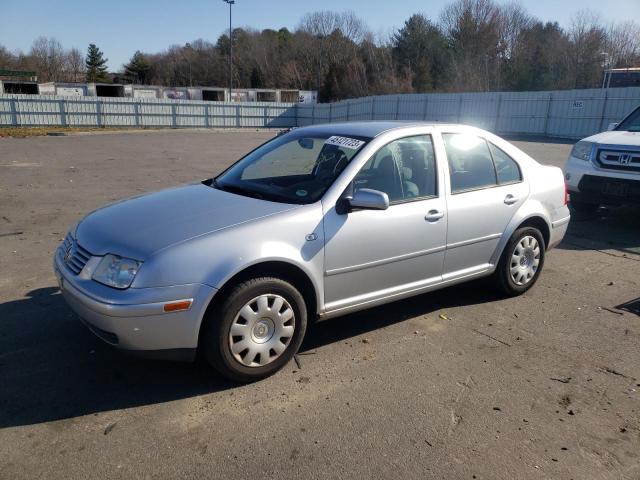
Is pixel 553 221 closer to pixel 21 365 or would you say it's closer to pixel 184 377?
pixel 184 377

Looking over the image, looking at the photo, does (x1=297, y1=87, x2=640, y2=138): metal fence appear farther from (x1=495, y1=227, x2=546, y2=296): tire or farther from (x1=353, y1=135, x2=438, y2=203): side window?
(x1=353, y1=135, x2=438, y2=203): side window

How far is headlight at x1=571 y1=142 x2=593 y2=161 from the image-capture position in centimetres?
806

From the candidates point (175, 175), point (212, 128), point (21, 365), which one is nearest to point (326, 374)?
point (21, 365)

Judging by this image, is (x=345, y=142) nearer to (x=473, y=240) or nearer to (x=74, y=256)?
(x=473, y=240)

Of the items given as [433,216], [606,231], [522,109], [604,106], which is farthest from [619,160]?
[522,109]

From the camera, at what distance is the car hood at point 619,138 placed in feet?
24.7

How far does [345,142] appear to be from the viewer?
164 inches

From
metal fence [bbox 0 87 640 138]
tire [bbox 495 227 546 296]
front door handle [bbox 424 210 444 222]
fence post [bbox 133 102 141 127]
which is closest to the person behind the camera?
front door handle [bbox 424 210 444 222]

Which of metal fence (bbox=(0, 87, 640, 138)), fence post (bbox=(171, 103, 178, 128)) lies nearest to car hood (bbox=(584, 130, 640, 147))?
metal fence (bbox=(0, 87, 640, 138))

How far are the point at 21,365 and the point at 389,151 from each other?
3.06m

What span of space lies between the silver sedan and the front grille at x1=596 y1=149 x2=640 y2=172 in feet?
10.1

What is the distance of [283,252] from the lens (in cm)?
343

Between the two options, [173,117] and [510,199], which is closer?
[510,199]

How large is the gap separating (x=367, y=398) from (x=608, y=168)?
20.3 ft
